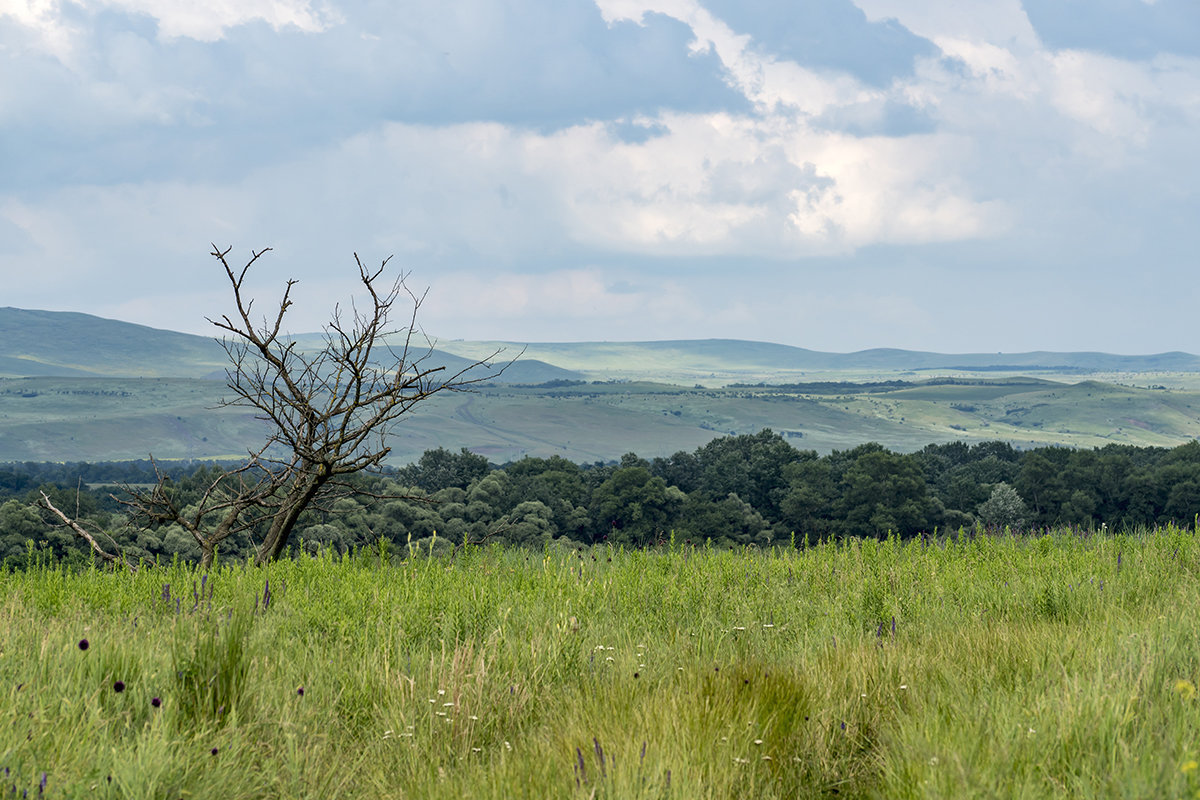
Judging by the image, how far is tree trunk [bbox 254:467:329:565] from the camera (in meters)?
9.48

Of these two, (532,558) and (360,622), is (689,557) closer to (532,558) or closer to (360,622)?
(532,558)

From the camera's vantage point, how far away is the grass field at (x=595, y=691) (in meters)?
3.30

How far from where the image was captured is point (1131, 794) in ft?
9.09

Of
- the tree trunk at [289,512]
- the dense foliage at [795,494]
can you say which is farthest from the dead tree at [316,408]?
the dense foliage at [795,494]

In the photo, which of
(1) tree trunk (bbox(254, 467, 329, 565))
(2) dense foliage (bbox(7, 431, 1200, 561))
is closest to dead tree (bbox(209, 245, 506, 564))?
(1) tree trunk (bbox(254, 467, 329, 565))

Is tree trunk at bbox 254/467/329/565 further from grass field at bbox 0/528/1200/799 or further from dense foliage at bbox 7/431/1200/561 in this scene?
dense foliage at bbox 7/431/1200/561

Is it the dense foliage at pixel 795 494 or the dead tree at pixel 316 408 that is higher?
the dead tree at pixel 316 408

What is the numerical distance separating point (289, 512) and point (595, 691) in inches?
244

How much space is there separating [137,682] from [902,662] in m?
3.83

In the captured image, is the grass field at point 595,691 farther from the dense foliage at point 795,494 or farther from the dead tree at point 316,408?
the dense foliage at point 795,494

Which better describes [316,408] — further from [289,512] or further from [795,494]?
[795,494]

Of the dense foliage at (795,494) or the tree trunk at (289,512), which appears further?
the dense foliage at (795,494)

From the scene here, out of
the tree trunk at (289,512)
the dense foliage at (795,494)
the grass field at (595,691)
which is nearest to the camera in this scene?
the grass field at (595,691)

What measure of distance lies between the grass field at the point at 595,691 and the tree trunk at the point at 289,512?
7.30ft
